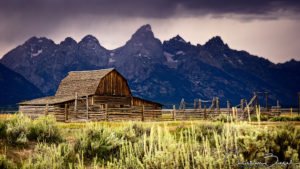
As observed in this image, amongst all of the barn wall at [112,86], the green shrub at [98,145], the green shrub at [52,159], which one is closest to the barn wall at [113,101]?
the barn wall at [112,86]

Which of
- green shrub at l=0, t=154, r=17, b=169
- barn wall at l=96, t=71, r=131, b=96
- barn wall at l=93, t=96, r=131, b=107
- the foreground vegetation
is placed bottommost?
green shrub at l=0, t=154, r=17, b=169

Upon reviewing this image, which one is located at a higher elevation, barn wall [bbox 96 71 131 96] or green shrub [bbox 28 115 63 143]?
barn wall [bbox 96 71 131 96]

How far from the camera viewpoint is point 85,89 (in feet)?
150

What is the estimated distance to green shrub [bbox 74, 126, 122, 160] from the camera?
12.1 meters

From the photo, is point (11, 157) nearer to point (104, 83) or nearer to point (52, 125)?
point (52, 125)

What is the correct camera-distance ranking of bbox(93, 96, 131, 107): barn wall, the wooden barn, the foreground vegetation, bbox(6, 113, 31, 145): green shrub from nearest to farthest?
the foreground vegetation → bbox(6, 113, 31, 145): green shrub → the wooden barn → bbox(93, 96, 131, 107): barn wall

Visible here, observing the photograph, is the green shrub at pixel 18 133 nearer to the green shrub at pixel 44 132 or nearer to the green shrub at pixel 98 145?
the green shrub at pixel 44 132

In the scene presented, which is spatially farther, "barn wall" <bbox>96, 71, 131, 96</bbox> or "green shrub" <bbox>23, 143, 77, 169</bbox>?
"barn wall" <bbox>96, 71, 131, 96</bbox>

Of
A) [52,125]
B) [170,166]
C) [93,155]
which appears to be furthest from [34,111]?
[170,166]

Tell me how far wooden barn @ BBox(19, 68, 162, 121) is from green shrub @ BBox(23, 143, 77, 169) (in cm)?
2512

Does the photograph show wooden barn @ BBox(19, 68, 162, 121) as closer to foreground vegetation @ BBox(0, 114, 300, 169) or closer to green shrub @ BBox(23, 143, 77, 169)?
foreground vegetation @ BBox(0, 114, 300, 169)

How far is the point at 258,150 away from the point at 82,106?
35.0m

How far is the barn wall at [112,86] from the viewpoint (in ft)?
151

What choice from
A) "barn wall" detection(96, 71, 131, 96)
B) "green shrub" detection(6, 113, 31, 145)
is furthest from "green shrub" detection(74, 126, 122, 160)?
"barn wall" detection(96, 71, 131, 96)
